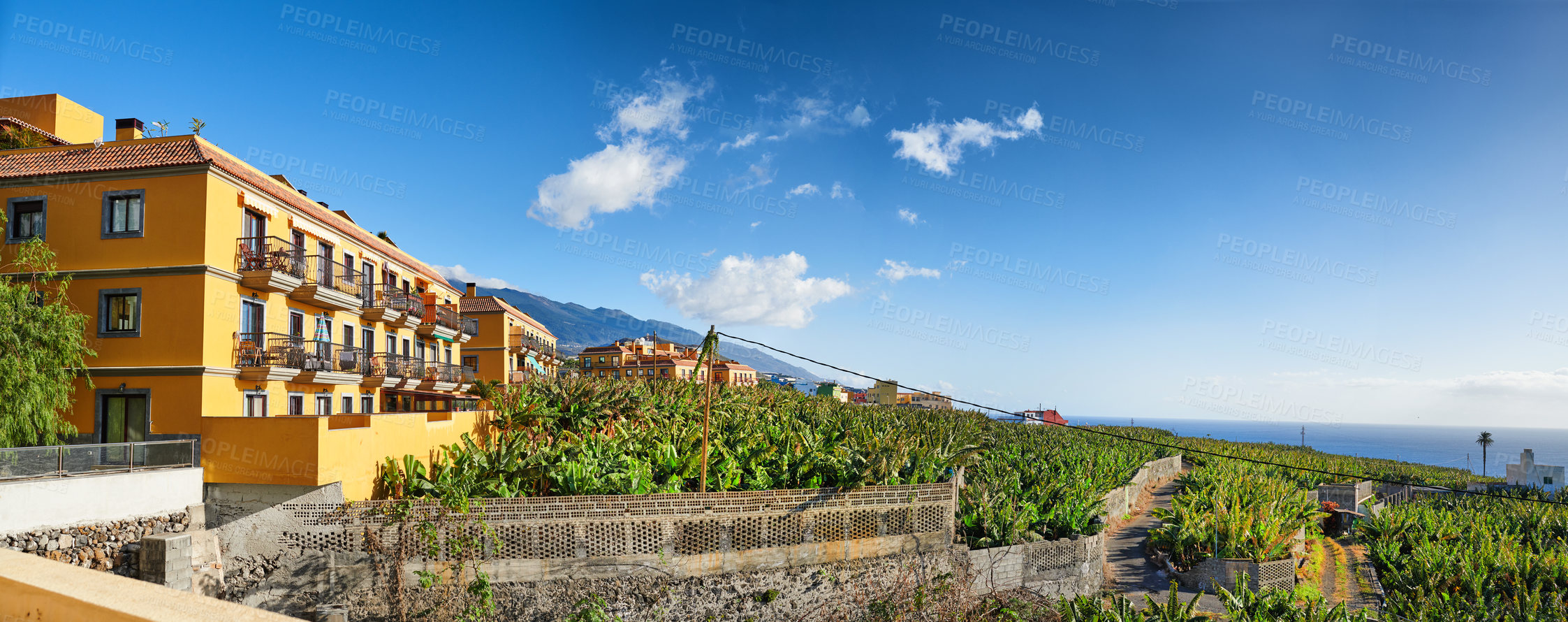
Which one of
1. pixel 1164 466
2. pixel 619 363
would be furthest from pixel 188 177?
pixel 619 363

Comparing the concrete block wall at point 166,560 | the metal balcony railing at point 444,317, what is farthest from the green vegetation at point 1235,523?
the metal balcony railing at point 444,317

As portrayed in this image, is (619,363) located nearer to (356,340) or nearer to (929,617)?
(356,340)

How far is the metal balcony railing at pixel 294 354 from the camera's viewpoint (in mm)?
16359

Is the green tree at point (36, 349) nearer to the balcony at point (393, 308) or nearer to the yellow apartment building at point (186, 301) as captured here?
the yellow apartment building at point (186, 301)

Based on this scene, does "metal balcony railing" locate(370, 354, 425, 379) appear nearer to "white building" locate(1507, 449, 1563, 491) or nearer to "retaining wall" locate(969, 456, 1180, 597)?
"retaining wall" locate(969, 456, 1180, 597)

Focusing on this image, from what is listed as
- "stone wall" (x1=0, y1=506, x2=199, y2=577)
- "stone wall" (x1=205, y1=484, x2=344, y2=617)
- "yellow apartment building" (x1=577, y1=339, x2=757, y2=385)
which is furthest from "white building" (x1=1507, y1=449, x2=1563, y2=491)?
"stone wall" (x1=0, y1=506, x2=199, y2=577)

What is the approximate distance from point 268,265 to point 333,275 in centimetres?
393

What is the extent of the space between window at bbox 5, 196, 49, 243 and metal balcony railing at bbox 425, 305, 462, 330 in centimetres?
1128

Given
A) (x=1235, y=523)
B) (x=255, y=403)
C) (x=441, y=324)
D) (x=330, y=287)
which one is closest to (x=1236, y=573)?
(x=1235, y=523)

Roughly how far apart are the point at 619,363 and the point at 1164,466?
4660cm

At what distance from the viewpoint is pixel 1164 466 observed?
4159cm

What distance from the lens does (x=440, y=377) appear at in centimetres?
2627

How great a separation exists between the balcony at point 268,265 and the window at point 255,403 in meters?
2.50

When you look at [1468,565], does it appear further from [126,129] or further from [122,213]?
[126,129]
